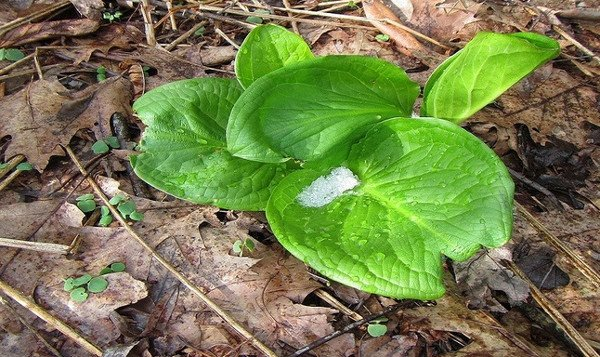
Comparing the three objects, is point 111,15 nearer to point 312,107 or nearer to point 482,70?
point 312,107

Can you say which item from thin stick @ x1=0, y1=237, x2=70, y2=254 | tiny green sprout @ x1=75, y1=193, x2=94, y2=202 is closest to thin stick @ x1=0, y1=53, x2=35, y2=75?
tiny green sprout @ x1=75, y1=193, x2=94, y2=202

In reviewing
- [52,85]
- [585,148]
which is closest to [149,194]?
[52,85]

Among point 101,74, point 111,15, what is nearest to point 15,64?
point 101,74

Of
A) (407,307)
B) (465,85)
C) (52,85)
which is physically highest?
(465,85)

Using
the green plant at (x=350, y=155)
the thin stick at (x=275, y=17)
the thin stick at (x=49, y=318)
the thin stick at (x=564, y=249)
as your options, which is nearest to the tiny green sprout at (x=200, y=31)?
the thin stick at (x=275, y=17)

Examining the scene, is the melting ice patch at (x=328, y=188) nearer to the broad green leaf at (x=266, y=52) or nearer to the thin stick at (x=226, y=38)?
the broad green leaf at (x=266, y=52)

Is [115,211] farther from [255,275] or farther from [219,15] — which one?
[219,15]

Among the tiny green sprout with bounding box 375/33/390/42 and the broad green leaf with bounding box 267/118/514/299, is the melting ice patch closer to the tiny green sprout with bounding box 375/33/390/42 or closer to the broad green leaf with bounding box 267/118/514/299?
the broad green leaf with bounding box 267/118/514/299
